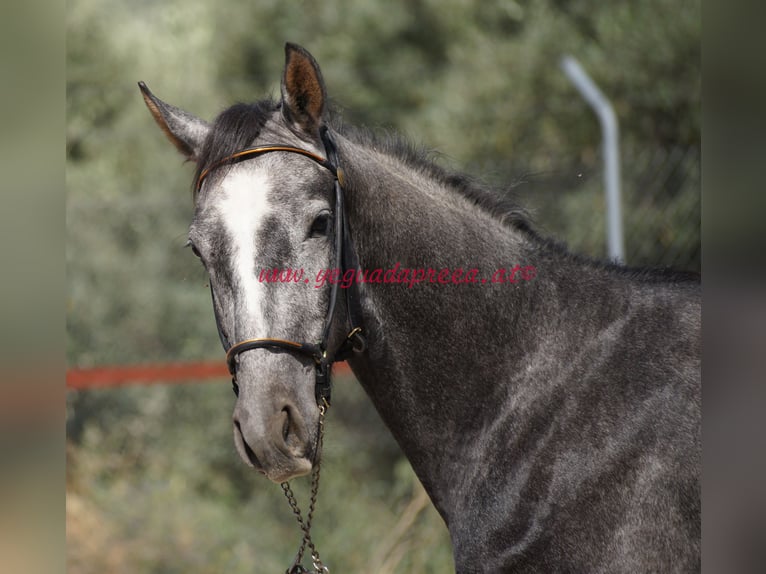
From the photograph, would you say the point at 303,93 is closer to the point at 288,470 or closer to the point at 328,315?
the point at 328,315

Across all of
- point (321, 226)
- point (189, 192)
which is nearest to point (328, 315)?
point (321, 226)

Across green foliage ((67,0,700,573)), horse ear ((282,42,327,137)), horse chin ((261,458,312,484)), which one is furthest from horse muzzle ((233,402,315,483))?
green foliage ((67,0,700,573))

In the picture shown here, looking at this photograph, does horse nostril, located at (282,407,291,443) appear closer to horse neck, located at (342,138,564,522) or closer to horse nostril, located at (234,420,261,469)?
horse nostril, located at (234,420,261,469)

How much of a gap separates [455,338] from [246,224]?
80cm

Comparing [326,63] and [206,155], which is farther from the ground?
[206,155]

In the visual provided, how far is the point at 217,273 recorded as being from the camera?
7.36ft

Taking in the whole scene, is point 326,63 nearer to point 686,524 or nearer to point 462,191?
point 462,191

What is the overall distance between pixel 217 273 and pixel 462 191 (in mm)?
989

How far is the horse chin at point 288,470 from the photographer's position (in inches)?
83.7

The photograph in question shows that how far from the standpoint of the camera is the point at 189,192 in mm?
7543

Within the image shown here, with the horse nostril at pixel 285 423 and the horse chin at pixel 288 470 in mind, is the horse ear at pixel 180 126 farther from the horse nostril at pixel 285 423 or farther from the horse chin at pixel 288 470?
the horse chin at pixel 288 470

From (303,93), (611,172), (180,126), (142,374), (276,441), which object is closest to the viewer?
(276,441)

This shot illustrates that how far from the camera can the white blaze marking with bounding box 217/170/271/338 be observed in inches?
84.0
